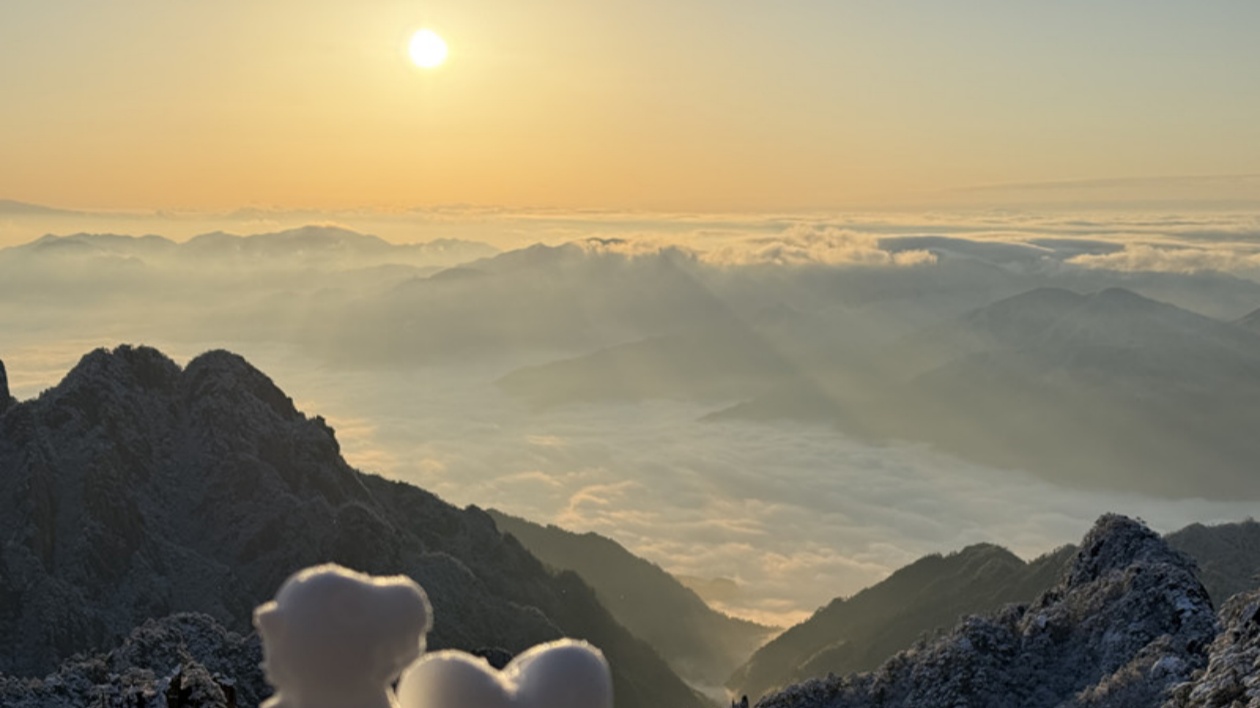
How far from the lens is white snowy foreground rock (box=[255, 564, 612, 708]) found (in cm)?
541

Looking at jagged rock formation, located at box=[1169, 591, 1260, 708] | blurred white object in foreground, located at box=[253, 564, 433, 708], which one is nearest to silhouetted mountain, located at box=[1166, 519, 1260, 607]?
jagged rock formation, located at box=[1169, 591, 1260, 708]

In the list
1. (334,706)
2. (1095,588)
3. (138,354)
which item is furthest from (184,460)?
(334,706)

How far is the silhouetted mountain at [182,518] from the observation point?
425 feet

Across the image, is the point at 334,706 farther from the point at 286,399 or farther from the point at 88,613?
the point at 286,399

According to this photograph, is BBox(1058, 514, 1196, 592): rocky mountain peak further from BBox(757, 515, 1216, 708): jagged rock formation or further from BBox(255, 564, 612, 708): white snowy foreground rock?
BBox(255, 564, 612, 708): white snowy foreground rock

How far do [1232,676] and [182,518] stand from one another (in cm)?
14079

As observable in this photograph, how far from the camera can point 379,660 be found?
555 cm

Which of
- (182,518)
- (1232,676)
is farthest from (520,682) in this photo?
(182,518)

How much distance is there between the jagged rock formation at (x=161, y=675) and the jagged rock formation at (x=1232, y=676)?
119ft

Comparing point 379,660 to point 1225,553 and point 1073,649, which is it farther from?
point 1225,553

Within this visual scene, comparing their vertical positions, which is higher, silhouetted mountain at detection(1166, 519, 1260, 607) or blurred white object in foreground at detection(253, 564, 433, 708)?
blurred white object in foreground at detection(253, 564, 433, 708)

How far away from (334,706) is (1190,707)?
137ft

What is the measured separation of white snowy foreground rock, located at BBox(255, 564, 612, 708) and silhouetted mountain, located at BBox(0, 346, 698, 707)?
439ft

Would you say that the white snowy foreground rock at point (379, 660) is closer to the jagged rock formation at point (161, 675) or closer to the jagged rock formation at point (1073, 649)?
the jagged rock formation at point (161, 675)
